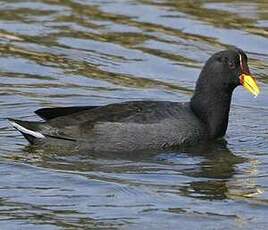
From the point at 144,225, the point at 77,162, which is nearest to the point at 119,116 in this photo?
the point at 77,162

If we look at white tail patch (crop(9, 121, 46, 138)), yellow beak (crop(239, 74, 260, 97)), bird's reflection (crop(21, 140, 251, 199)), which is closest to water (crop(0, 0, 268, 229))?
bird's reflection (crop(21, 140, 251, 199))

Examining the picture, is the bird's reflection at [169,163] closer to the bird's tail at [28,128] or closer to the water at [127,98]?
the water at [127,98]

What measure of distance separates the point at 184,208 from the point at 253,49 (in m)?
6.23

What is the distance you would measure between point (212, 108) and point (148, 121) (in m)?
0.78

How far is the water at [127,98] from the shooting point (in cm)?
939

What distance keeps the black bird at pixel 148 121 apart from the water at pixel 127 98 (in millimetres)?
146

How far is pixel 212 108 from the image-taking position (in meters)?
11.8

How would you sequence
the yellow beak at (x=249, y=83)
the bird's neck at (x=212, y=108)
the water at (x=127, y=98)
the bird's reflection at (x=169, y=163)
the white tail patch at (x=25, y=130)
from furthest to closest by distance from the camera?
the bird's neck at (x=212, y=108)
the yellow beak at (x=249, y=83)
the white tail patch at (x=25, y=130)
the bird's reflection at (x=169, y=163)
the water at (x=127, y=98)

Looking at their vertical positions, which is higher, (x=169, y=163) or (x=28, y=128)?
(x=28, y=128)

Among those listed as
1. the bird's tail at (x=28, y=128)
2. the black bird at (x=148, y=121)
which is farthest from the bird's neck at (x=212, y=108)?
the bird's tail at (x=28, y=128)

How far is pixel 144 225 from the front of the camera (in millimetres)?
8992

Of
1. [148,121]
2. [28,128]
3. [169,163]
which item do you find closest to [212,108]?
[148,121]

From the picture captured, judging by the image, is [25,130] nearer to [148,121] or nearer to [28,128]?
[28,128]

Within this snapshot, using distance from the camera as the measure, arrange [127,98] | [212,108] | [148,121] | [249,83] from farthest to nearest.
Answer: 1. [127,98]
2. [212,108]
3. [249,83]
4. [148,121]
